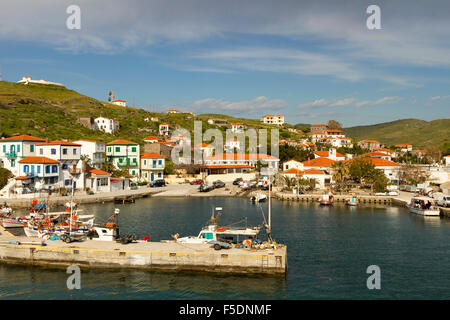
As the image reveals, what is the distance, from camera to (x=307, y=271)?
33375 millimetres

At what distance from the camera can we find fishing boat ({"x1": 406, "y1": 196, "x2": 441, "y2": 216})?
6112 cm

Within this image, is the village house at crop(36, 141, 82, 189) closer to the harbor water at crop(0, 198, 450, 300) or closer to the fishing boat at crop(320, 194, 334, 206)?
the harbor water at crop(0, 198, 450, 300)

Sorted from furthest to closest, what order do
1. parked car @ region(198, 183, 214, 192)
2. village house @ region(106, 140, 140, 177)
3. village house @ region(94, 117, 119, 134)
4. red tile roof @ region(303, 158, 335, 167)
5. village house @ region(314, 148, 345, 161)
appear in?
village house @ region(94, 117, 119, 134) < village house @ region(314, 148, 345, 161) < red tile roof @ region(303, 158, 335, 167) < village house @ region(106, 140, 140, 177) < parked car @ region(198, 183, 214, 192)

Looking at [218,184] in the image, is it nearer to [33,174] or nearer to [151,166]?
[151,166]

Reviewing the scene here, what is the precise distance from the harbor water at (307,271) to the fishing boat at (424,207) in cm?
231

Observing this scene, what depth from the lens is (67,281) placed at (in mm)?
31641

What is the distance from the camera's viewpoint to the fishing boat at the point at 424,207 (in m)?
61.1

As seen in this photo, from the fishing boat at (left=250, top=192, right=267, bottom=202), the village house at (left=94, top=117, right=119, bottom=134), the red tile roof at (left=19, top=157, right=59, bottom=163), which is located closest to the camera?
the red tile roof at (left=19, top=157, right=59, bottom=163)

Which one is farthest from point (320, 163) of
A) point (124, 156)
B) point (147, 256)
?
point (147, 256)

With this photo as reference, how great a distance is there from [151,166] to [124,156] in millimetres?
7167

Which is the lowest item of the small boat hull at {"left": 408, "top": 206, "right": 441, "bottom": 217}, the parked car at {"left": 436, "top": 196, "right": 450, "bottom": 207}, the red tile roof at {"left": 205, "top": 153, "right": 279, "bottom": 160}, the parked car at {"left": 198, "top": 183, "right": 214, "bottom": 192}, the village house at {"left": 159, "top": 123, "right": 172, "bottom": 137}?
the small boat hull at {"left": 408, "top": 206, "right": 441, "bottom": 217}

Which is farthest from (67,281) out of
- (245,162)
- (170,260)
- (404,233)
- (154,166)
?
(245,162)

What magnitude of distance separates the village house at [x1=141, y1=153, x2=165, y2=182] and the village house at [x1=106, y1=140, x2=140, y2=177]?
169 centimetres

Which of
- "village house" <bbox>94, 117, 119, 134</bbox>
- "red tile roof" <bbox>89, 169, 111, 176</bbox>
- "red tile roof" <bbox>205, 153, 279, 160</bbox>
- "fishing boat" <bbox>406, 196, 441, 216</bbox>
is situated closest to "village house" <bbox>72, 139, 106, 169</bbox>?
"red tile roof" <bbox>89, 169, 111, 176</bbox>
